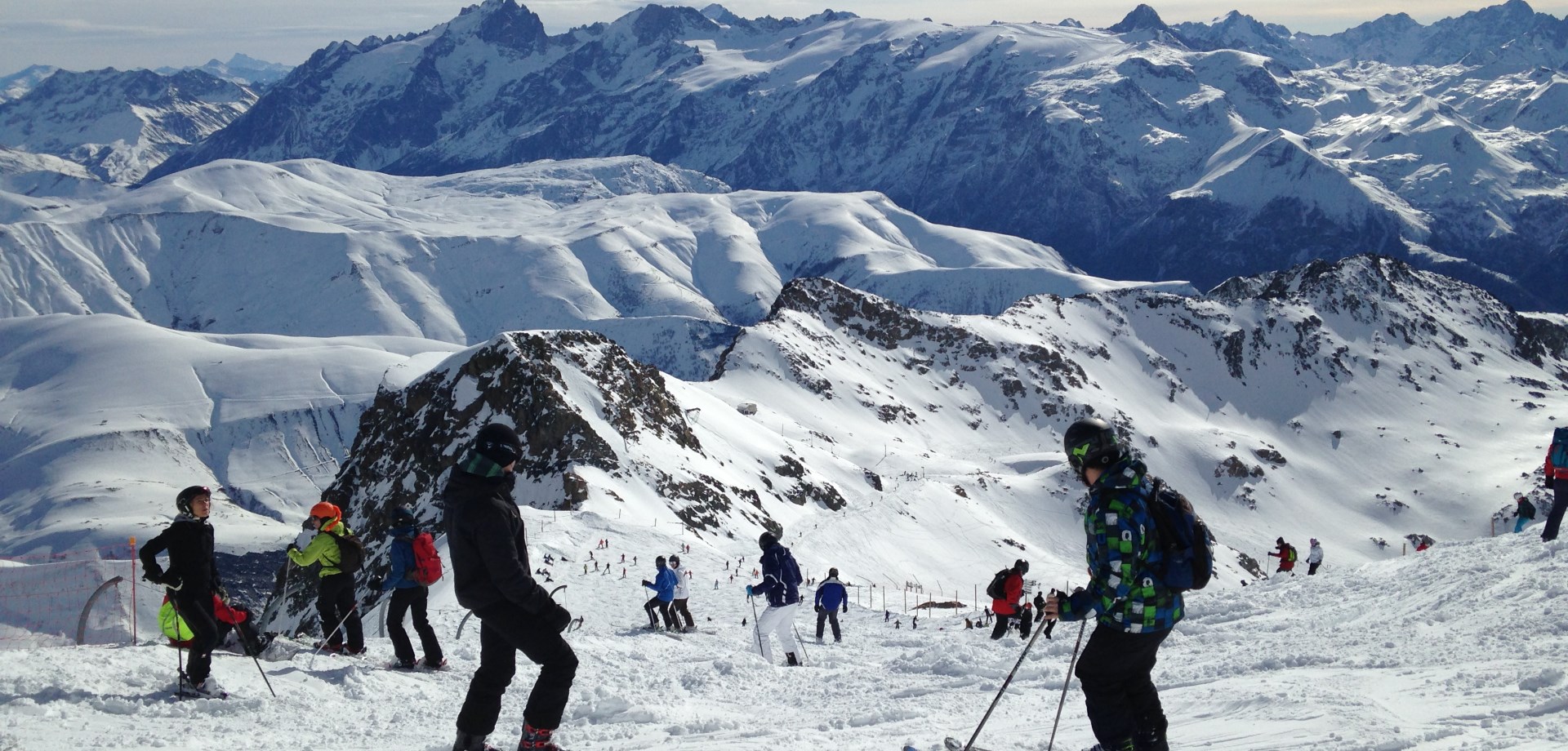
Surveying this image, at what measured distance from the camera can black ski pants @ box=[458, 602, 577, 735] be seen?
Result: 9.64 m

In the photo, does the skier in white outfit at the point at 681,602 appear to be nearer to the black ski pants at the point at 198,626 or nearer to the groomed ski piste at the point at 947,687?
the groomed ski piste at the point at 947,687

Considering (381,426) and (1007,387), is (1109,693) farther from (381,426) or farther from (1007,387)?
(1007,387)

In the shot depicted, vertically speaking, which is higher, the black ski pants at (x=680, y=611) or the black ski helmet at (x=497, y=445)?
the black ski helmet at (x=497, y=445)

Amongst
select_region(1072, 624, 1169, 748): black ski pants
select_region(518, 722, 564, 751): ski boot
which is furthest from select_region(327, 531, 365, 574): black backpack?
select_region(1072, 624, 1169, 748): black ski pants

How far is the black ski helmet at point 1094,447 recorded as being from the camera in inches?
337

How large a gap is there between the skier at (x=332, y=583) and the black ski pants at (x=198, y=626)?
7.11 ft

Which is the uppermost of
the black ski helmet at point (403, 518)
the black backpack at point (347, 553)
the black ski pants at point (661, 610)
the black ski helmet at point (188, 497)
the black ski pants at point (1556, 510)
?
the black ski pants at point (1556, 510)

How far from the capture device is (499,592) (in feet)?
31.2

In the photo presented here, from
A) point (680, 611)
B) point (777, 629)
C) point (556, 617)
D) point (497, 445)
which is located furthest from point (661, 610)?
point (497, 445)

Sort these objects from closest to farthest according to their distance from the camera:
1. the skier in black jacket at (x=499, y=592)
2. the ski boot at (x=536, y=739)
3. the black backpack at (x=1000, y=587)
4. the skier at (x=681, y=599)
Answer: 1. the skier in black jacket at (x=499, y=592)
2. the ski boot at (x=536, y=739)
3. the black backpack at (x=1000, y=587)
4. the skier at (x=681, y=599)

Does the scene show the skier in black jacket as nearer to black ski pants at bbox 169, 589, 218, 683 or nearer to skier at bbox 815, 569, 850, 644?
black ski pants at bbox 169, 589, 218, 683

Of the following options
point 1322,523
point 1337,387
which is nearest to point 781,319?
point 1322,523

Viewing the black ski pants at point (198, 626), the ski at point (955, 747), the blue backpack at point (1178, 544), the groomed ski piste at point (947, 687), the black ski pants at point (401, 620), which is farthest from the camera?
the black ski pants at point (401, 620)

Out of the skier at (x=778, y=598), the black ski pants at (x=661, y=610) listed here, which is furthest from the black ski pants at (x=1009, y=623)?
the black ski pants at (x=661, y=610)
